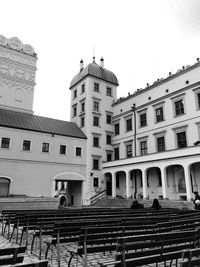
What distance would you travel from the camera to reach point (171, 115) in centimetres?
2570

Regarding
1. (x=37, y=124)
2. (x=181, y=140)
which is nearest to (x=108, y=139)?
(x=37, y=124)

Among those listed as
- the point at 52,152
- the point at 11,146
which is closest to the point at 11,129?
the point at 11,146

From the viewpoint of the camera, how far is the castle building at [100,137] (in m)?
23.6

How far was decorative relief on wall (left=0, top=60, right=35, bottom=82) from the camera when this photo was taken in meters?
33.2

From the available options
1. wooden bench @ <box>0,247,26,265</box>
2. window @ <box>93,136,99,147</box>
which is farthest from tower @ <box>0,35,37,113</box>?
wooden bench @ <box>0,247,26,265</box>

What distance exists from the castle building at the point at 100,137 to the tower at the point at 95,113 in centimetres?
13

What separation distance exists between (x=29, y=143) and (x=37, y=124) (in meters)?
3.02

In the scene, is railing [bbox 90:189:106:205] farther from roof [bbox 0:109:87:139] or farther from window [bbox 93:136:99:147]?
roof [bbox 0:109:87:139]

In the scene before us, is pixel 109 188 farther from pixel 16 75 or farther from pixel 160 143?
pixel 16 75

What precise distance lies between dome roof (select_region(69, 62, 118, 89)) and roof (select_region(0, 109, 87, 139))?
8349 mm

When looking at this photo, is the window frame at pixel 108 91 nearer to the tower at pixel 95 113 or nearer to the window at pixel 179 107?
the tower at pixel 95 113

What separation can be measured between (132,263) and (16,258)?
5.42 feet

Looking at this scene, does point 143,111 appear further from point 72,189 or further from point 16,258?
point 16,258

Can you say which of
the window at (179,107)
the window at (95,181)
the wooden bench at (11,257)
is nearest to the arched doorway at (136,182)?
the window at (95,181)
